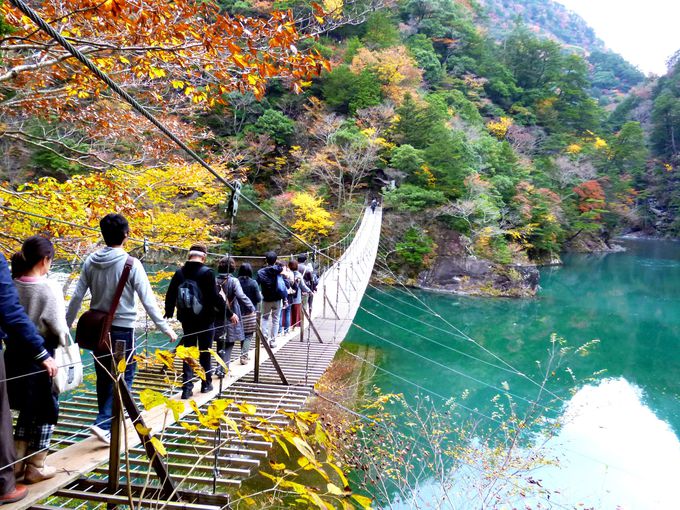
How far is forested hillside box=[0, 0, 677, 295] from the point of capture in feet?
7.52

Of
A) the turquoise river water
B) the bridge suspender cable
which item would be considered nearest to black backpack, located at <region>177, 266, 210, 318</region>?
the bridge suspender cable

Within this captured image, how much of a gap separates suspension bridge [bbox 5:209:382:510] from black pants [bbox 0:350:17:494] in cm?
6

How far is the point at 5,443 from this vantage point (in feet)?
3.08

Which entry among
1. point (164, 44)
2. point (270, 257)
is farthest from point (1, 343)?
point (270, 257)

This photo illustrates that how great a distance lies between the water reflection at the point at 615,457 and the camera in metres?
3.87

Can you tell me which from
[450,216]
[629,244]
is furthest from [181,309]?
[629,244]

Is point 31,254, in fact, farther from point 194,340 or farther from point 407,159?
point 407,159

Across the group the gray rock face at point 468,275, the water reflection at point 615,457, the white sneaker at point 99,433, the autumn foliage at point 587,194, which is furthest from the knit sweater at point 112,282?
the autumn foliage at point 587,194

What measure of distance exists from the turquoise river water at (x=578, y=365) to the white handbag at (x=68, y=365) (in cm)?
299

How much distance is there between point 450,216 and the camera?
11234mm

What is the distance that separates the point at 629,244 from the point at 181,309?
82.0 ft

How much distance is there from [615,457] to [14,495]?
17.8ft

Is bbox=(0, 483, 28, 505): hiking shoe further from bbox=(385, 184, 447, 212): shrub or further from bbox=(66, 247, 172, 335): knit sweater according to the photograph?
bbox=(385, 184, 447, 212): shrub

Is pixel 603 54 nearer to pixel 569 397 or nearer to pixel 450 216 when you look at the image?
pixel 450 216
